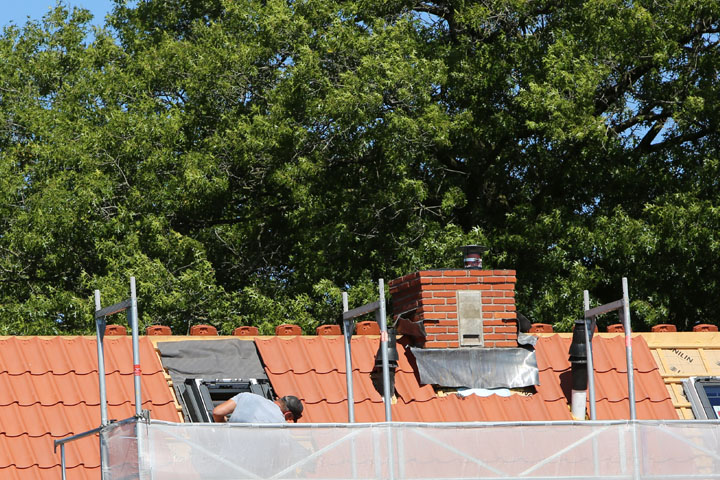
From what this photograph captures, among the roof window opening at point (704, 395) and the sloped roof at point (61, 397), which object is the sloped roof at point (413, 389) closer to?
the roof window opening at point (704, 395)

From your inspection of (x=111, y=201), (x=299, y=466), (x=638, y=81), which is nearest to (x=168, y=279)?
(x=111, y=201)

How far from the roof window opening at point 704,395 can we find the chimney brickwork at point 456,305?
1.95 metres

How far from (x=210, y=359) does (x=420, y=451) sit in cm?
285

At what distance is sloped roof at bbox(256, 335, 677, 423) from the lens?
504 inches

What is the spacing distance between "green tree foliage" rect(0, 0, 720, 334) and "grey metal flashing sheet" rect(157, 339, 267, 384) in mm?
10356

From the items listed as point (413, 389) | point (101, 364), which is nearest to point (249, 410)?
point (101, 364)

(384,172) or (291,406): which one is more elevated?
(384,172)

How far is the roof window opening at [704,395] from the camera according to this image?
524 inches

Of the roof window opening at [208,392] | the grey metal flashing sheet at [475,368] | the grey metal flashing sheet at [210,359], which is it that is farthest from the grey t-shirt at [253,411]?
the grey metal flashing sheet at [475,368]

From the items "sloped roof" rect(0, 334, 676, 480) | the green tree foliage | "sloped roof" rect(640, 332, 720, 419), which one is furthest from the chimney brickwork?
the green tree foliage

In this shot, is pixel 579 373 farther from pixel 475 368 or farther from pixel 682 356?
pixel 682 356

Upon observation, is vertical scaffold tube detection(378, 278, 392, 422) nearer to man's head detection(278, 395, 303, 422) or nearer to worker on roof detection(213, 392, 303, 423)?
man's head detection(278, 395, 303, 422)

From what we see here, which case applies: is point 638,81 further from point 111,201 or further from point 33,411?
point 33,411

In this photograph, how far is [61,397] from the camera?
11.9 metres
